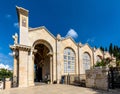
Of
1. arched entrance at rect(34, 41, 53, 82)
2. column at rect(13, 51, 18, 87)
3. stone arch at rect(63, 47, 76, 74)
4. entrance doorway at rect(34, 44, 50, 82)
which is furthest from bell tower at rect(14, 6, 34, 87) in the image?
stone arch at rect(63, 47, 76, 74)

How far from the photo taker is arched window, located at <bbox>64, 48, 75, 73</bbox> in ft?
70.5

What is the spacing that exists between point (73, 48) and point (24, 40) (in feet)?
30.1

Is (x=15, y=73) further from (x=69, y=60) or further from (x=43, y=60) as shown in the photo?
(x=69, y=60)

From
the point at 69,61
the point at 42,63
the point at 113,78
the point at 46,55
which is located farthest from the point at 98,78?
the point at 42,63

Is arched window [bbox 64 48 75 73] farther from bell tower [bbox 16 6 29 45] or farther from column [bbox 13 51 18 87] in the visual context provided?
column [bbox 13 51 18 87]

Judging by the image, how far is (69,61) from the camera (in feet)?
72.4

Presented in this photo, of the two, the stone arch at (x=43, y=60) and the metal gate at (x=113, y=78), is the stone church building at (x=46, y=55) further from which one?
the metal gate at (x=113, y=78)

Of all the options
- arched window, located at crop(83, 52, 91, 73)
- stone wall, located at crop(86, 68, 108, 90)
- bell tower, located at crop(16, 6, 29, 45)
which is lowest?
stone wall, located at crop(86, 68, 108, 90)

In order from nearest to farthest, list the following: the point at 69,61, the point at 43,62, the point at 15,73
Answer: the point at 15,73 < the point at 69,61 < the point at 43,62

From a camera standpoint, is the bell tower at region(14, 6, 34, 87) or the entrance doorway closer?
the bell tower at region(14, 6, 34, 87)

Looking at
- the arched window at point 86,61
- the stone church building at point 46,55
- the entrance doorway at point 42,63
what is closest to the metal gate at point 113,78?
the stone church building at point 46,55

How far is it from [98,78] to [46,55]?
10424 millimetres

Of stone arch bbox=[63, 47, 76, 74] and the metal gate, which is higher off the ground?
stone arch bbox=[63, 47, 76, 74]

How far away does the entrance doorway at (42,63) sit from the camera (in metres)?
21.7
